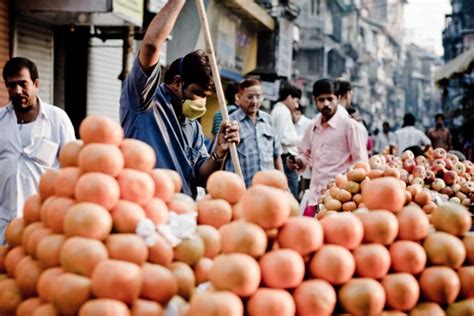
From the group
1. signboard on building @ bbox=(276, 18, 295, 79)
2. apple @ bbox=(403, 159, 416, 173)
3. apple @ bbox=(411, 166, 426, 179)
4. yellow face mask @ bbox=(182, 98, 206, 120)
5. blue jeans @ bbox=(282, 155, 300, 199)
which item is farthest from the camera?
signboard on building @ bbox=(276, 18, 295, 79)

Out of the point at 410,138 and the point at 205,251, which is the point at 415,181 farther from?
the point at 410,138

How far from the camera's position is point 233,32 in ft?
62.4

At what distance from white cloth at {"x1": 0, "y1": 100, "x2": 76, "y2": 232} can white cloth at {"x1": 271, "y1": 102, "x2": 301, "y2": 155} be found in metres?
4.80

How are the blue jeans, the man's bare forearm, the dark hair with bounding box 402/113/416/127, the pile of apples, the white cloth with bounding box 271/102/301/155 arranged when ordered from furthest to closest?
the dark hair with bounding box 402/113/416/127 < the blue jeans < the white cloth with bounding box 271/102/301/155 < the pile of apples < the man's bare forearm

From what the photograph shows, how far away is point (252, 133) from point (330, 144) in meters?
0.74

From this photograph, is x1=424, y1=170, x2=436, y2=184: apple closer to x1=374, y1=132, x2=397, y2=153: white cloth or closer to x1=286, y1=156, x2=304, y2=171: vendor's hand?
x1=286, y1=156, x2=304, y2=171: vendor's hand

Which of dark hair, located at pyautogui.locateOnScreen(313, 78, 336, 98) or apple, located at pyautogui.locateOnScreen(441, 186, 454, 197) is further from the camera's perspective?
dark hair, located at pyautogui.locateOnScreen(313, 78, 336, 98)

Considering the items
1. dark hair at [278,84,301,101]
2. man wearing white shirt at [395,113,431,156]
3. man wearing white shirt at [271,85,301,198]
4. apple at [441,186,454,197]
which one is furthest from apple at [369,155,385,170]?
man wearing white shirt at [395,113,431,156]

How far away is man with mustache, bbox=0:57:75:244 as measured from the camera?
4352 millimetres

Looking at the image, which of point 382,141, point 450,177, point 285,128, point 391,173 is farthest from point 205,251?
point 382,141

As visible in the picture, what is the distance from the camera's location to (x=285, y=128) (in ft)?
29.5

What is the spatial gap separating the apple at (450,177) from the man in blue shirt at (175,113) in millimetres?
2759

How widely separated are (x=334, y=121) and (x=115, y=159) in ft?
14.5

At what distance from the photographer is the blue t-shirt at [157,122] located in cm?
373
